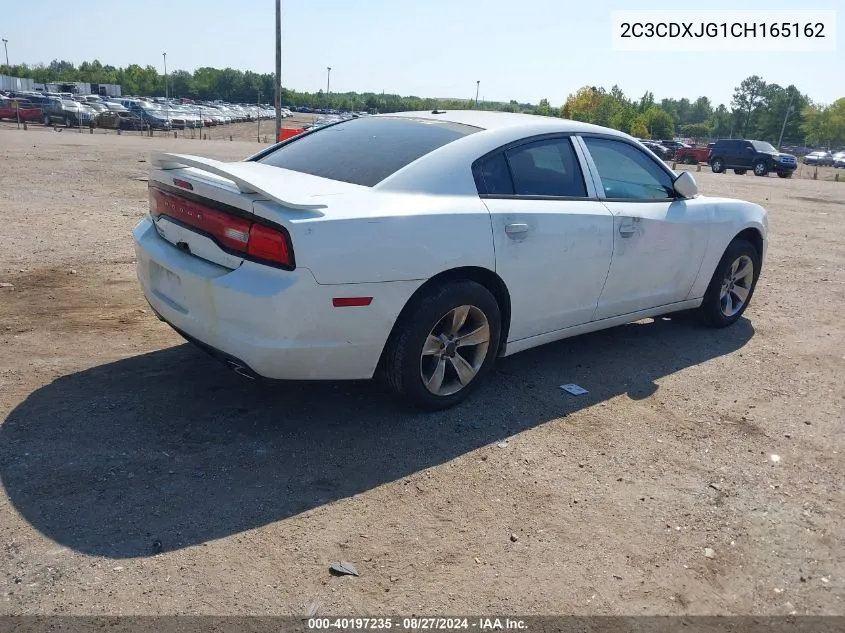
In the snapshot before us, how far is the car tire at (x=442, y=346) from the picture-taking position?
3631mm

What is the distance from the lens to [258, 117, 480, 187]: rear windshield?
3.88m

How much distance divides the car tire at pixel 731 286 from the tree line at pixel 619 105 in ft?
144

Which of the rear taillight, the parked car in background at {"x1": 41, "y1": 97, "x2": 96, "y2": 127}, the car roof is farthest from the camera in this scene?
the parked car in background at {"x1": 41, "y1": 97, "x2": 96, "y2": 127}

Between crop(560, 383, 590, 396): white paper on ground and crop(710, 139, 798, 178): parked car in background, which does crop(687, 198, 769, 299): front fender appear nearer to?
crop(560, 383, 590, 396): white paper on ground

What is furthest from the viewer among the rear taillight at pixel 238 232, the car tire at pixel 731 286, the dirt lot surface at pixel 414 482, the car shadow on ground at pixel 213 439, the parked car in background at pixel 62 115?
the parked car in background at pixel 62 115

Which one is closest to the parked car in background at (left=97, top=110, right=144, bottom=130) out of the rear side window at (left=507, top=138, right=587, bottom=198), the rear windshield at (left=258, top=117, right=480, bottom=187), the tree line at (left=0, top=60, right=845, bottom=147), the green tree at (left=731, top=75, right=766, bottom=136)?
the tree line at (left=0, top=60, right=845, bottom=147)

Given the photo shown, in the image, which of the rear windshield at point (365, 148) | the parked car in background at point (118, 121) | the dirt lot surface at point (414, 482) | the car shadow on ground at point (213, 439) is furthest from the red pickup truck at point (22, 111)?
the car shadow on ground at point (213, 439)

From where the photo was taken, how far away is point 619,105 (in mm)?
71438

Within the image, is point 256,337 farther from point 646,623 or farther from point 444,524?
point 646,623

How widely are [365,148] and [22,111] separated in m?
43.9

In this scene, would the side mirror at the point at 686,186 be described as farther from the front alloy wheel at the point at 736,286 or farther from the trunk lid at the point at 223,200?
the trunk lid at the point at 223,200

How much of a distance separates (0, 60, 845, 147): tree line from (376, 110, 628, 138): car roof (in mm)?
45299

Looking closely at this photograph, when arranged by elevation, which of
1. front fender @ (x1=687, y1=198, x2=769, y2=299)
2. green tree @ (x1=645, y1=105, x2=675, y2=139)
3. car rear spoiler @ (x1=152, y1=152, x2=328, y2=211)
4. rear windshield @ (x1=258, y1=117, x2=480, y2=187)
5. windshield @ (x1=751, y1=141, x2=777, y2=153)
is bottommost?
front fender @ (x1=687, y1=198, x2=769, y2=299)

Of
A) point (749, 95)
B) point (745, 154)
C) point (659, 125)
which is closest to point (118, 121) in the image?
point (745, 154)
